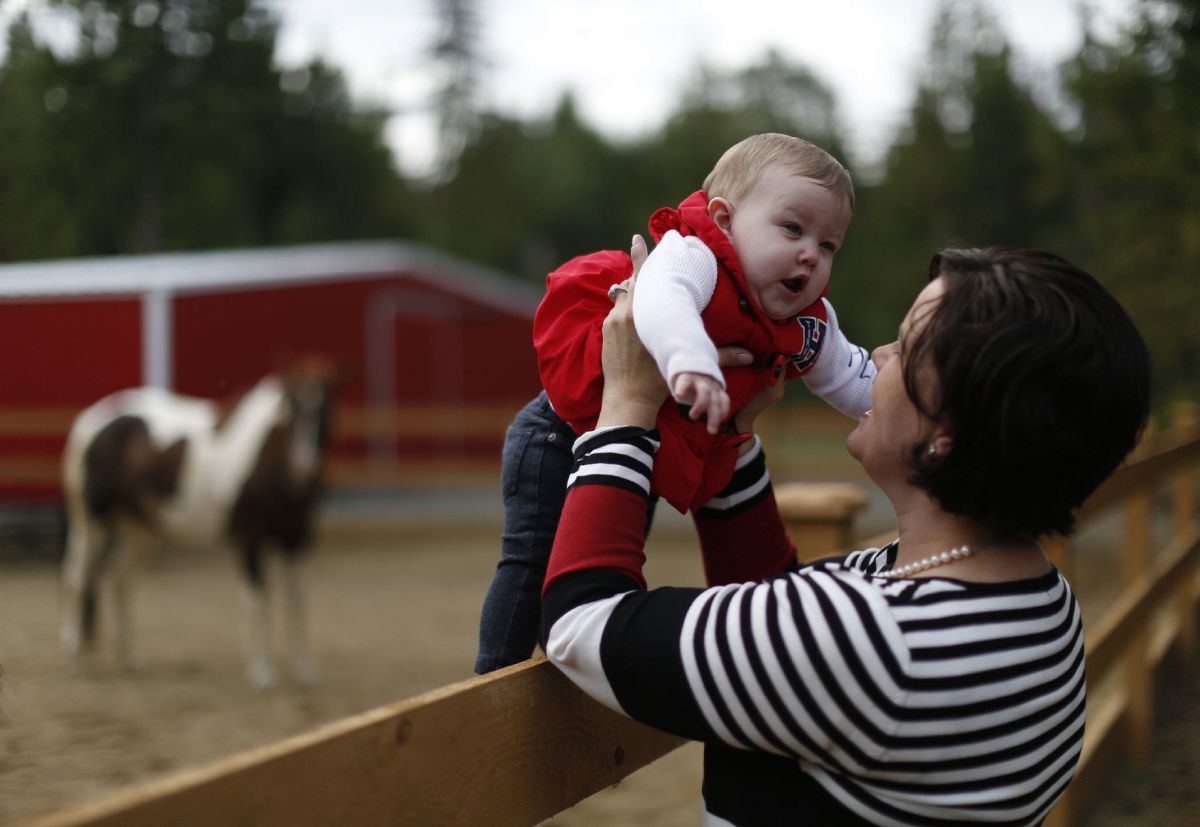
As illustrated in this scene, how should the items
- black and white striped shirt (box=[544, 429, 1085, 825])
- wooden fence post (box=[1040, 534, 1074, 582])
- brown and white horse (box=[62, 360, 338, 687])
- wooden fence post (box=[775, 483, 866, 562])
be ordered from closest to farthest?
black and white striped shirt (box=[544, 429, 1085, 825]) < wooden fence post (box=[775, 483, 866, 562]) < wooden fence post (box=[1040, 534, 1074, 582]) < brown and white horse (box=[62, 360, 338, 687])

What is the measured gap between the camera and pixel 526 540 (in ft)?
4.80

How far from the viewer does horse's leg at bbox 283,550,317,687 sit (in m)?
6.17

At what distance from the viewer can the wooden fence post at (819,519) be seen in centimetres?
228

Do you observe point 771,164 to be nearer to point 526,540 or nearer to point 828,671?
point 526,540

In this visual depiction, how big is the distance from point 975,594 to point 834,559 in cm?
47

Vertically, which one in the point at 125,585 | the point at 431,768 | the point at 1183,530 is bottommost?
the point at 125,585

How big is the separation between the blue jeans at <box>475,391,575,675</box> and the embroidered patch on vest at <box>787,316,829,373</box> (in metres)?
0.36

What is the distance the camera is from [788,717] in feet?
3.59

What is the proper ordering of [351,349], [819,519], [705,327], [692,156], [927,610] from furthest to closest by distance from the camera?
[692,156]
[351,349]
[819,519]
[705,327]
[927,610]

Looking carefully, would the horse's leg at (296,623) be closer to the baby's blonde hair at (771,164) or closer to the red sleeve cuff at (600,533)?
the baby's blonde hair at (771,164)

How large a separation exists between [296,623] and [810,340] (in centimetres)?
525

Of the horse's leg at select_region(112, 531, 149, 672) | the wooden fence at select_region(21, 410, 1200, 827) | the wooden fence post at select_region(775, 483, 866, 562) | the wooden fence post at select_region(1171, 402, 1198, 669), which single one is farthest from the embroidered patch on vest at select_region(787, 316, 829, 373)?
the horse's leg at select_region(112, 531, 149, 672)

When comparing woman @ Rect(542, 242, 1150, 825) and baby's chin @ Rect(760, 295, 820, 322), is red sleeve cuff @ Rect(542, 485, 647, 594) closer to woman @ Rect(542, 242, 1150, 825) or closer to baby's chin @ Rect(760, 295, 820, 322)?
woman @ Rect(542, 242, 1150, 825)

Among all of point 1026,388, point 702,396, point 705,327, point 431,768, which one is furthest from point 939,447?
point 431,768
